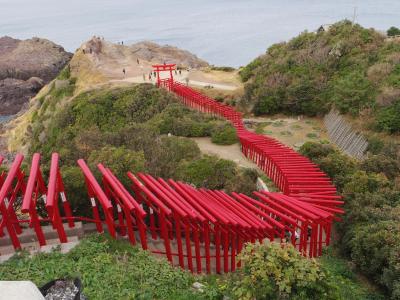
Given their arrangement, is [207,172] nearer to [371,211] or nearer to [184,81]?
[371,211]

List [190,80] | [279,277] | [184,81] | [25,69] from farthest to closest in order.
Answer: [25,69] < [190,80] < [184,81] < [279,277]

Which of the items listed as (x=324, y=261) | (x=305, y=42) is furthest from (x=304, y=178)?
(x=305, y=42)

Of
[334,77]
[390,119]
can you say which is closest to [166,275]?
[390,119]

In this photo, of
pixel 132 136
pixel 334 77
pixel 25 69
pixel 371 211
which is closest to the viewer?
pixel 371 211

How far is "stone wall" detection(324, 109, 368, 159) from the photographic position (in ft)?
72.0

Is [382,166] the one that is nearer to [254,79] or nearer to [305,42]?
[254,79]

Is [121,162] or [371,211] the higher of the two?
[121,162]

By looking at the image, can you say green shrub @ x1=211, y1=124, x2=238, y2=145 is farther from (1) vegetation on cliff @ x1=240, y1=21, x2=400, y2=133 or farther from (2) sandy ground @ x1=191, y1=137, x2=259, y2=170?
(1) vegetation on cliff @ x1=240, y1=21, x2=400, y2=133

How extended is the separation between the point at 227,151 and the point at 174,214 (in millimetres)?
12629

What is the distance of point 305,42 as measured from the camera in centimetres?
3706

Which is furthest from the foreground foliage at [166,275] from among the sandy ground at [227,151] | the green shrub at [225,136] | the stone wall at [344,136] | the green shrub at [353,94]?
the green shrub at [353,94]

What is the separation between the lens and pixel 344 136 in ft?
78.7

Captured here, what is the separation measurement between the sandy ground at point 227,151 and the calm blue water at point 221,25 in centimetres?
5126

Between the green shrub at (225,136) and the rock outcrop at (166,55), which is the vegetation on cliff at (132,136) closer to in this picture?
the green shrub at (225,136)
